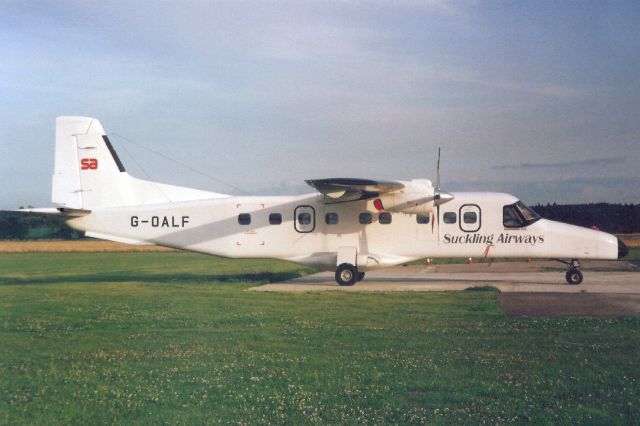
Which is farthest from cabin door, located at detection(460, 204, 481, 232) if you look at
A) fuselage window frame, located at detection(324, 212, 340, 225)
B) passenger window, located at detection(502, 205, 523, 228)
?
fuselage window frame, located at detection(324, 212, 340, 225)

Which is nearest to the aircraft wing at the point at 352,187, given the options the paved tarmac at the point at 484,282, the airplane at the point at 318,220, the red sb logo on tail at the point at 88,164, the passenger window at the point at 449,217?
the airplane at the point at 318,220

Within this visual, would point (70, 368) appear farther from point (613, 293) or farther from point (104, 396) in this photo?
point (613, 293)

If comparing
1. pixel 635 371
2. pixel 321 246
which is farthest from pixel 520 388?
pixel 321 246

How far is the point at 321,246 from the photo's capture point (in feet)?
67.7

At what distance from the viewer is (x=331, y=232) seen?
67.4ft

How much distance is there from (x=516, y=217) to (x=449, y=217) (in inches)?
80.0

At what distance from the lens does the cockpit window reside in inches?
786

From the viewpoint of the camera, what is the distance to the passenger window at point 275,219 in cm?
2089

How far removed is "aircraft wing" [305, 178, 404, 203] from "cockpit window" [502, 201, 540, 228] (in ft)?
11.3

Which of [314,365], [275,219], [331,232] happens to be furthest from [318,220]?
[314,365]

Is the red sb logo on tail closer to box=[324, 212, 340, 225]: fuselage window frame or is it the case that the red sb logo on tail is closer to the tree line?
box=[324, 212, 340, 225]: fuselage window frame

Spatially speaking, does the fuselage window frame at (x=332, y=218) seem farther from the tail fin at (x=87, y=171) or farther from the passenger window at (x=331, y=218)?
the tail fin at (x=87, y=171)

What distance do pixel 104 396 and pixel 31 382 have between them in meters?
1.24

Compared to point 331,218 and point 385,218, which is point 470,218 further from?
point 331,218
